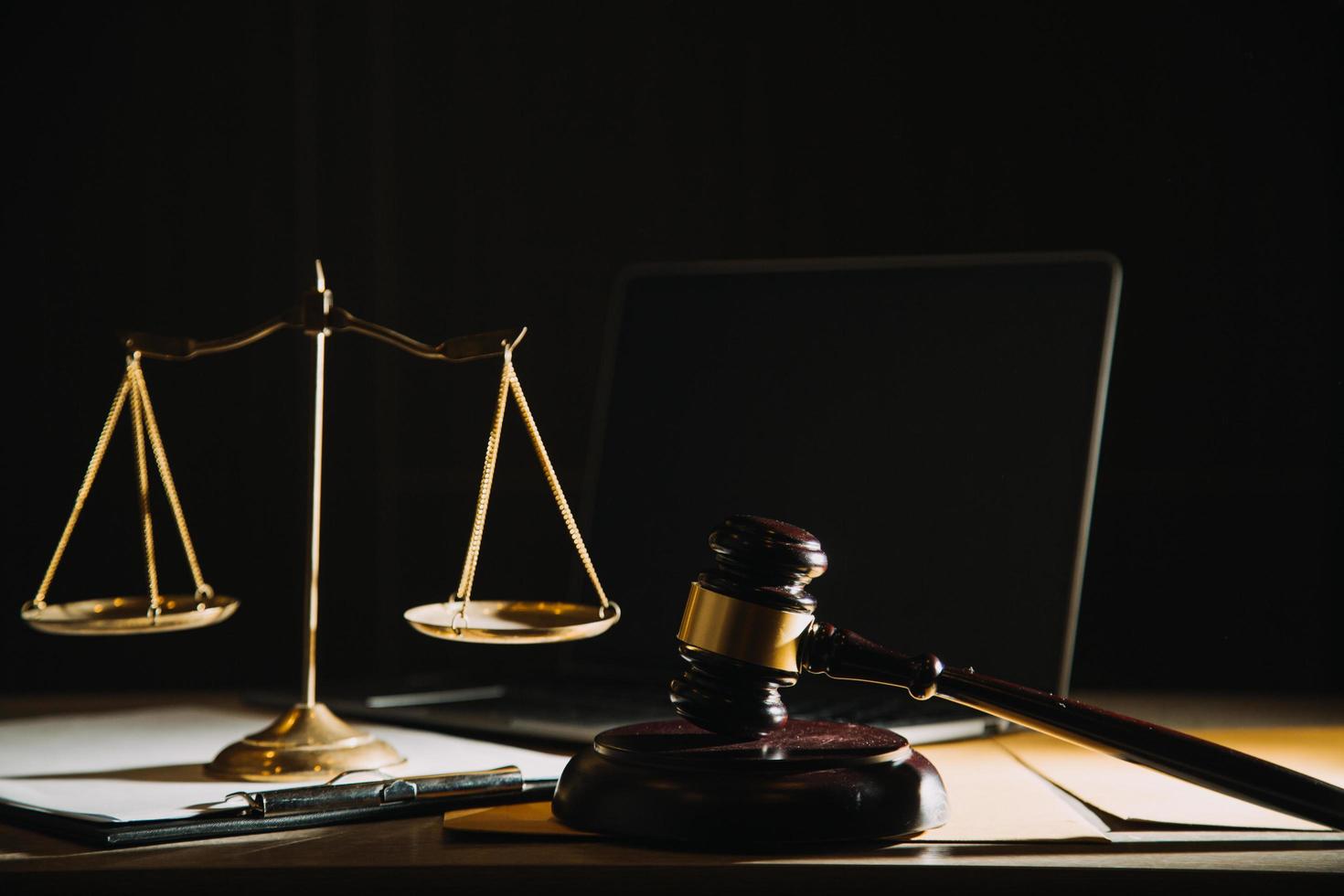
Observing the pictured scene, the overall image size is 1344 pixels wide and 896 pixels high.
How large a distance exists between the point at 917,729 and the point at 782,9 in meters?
0.87

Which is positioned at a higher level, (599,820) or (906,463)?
(906,463)

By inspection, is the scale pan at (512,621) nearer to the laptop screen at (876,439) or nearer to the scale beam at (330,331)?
the scale beam at (330,331)

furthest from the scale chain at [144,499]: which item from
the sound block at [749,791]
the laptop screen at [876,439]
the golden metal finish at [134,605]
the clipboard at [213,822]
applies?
the laptop screen at [876,439]

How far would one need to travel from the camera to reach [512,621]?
3.39ft

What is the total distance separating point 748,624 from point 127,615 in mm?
523

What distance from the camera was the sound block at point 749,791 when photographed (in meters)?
0.77

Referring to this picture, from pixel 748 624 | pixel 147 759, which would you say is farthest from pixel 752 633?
pixel 147 759

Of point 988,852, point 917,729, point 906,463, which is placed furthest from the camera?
point 906,463

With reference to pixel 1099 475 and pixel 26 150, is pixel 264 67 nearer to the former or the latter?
pixel 26 150

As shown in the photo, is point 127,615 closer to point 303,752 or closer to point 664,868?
point 303,752

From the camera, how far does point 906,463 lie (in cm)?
133

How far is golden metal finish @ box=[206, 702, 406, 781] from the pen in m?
0.08

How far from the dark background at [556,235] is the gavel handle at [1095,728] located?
31.7 inches

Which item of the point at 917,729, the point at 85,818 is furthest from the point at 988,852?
the point at 85,818
